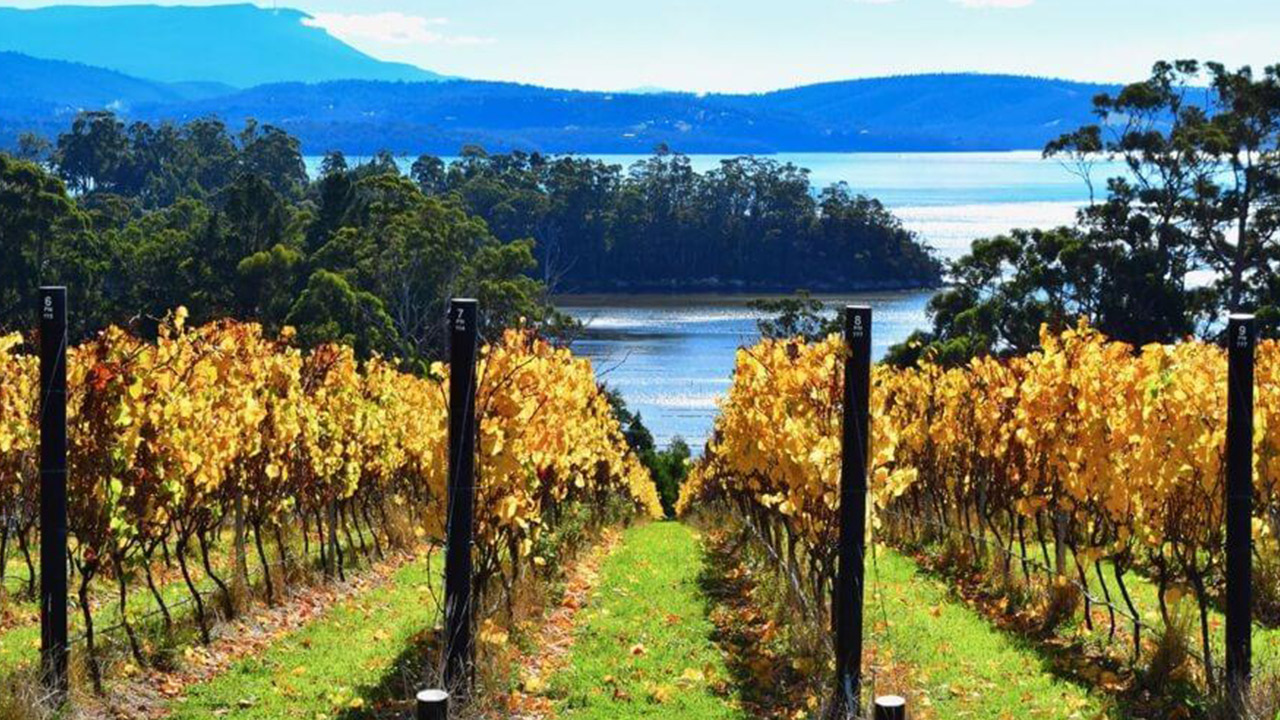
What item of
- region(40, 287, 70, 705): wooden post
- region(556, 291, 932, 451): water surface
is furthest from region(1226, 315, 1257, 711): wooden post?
region(556, 291, 932, 451): water surface

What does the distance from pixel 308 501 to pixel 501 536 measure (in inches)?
152

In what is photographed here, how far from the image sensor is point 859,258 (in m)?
124

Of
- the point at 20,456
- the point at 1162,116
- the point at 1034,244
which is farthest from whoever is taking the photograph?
the point at 1162,116

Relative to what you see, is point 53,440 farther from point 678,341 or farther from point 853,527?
point 678,341

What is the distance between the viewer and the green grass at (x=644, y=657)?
9.32 meters

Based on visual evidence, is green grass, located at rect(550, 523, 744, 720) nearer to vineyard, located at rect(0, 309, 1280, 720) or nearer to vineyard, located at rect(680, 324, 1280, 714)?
vineyard, located at rect(0, 309, 1280, 720)

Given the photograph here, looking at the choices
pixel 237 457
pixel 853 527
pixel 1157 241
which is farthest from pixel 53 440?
pixel 1157 241

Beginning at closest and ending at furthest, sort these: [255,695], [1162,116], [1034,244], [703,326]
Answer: [255,695]
[1034,244]
[1162,116]
[703,326]

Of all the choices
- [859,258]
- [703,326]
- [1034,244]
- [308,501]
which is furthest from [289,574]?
[859,258]

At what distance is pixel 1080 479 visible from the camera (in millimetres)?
10820

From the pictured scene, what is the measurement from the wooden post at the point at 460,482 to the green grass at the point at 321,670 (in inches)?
22.1

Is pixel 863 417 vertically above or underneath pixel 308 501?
above

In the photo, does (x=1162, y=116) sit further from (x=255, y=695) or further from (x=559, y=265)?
(x=559, y=265)

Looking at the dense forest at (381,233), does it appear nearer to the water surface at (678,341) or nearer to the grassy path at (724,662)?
the water surface at (678,341)
